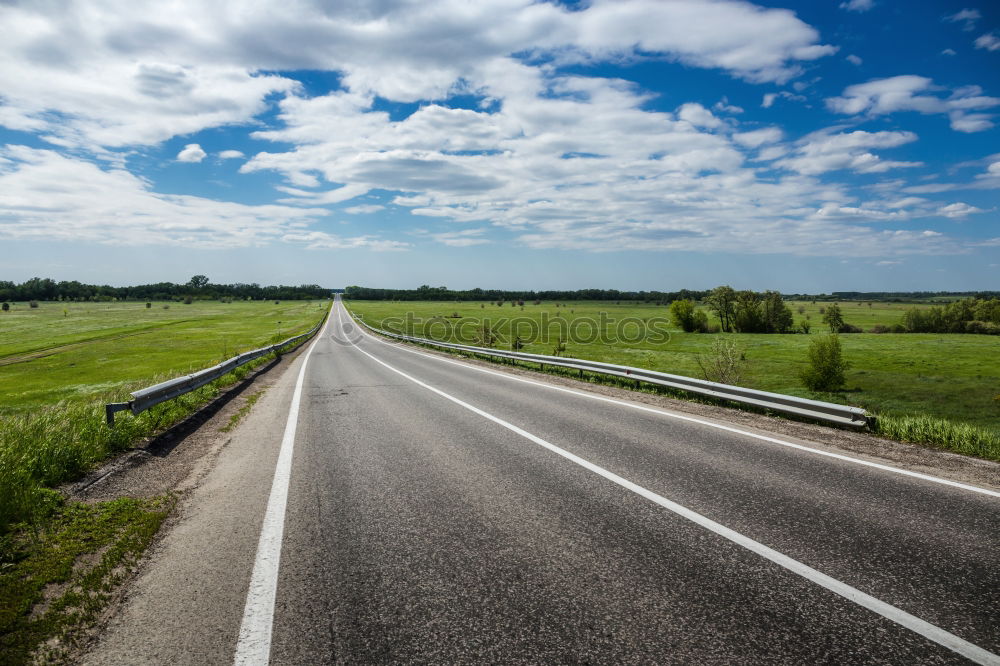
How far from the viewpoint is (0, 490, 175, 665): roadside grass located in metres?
3.06

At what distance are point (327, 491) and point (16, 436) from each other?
4636mm

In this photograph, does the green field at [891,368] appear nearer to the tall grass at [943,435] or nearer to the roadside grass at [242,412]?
the tall grass at [943,435]

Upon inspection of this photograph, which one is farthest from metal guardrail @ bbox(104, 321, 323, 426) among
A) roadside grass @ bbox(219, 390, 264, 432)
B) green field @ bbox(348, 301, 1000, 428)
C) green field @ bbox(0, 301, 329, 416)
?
green field @ bbox(348, 301, 1000, 428)

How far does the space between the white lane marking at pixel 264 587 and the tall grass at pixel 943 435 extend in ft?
30.6

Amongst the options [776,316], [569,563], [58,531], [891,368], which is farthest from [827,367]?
[776,316]

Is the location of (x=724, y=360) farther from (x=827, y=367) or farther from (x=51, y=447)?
(x=51, y=447)

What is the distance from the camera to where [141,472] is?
21.2 feet

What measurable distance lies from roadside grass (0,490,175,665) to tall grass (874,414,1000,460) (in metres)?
10.5

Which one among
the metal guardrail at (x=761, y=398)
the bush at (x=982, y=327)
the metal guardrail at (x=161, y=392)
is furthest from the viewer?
the bush at (x=982, y=327)

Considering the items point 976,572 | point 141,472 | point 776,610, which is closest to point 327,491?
point 141,472

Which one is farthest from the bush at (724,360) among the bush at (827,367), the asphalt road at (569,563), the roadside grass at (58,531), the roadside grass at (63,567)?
the roadside grass at (63,567)

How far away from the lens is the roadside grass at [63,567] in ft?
10.0

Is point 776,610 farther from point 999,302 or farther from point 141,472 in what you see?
point 999,302

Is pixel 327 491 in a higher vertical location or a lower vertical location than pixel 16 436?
lower
